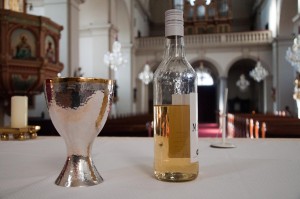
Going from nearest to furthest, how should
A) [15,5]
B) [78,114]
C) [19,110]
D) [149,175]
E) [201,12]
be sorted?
A: [78,114]
[149,175]
[19,110]
[15,5]
[201,12]

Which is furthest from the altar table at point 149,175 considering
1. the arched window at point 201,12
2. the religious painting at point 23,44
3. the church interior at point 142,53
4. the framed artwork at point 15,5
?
the arched window at point 201,12

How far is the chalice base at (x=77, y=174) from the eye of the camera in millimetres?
902

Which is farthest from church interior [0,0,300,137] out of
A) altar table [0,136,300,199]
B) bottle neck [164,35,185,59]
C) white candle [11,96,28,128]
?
bottle neck [164,35,185,59]

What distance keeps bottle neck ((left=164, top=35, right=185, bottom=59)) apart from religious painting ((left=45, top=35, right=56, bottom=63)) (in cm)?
599

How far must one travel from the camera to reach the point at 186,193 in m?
0.82

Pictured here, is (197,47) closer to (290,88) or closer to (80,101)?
(290,88)

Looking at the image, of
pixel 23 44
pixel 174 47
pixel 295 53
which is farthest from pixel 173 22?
pixel 295 53

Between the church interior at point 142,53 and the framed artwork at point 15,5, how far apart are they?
36 millimetres

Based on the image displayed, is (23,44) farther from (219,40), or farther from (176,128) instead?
(219,40)

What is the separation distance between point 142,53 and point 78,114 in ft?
60.8

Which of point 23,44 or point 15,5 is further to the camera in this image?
point 15,5

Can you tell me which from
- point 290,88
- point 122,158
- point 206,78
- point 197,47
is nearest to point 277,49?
point 290,88

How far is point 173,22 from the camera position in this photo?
97 cm

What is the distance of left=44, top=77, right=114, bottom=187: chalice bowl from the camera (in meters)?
0.86
